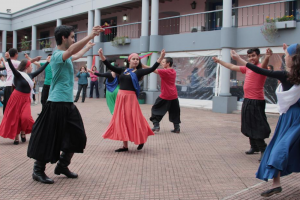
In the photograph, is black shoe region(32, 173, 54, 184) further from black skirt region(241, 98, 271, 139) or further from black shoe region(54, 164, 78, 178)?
black skirt region(241, 98, 271, 139)

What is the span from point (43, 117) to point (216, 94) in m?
10.8

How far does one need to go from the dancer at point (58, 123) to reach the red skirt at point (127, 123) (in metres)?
1.67

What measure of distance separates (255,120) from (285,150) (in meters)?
2.12

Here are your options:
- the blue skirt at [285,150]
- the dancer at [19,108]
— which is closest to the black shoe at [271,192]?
the blue skirt at [285,150]

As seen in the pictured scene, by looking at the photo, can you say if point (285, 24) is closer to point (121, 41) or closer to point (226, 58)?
point (226, 58)

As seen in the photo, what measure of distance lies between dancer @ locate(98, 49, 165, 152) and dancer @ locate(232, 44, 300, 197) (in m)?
2.55

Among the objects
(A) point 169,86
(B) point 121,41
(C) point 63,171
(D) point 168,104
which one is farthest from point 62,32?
(B) point 121,41

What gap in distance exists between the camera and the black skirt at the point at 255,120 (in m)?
5.62

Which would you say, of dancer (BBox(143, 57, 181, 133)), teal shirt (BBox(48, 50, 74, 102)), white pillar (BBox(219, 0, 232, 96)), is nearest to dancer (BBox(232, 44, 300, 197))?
teal shirt (BBox(48, 50, 74, 102))

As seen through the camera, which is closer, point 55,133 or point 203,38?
point 55,133

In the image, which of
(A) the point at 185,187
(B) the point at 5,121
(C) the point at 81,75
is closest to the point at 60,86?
(A) the point at 185,187

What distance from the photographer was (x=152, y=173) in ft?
15.6

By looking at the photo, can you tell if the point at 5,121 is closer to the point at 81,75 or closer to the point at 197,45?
the point at 197,45

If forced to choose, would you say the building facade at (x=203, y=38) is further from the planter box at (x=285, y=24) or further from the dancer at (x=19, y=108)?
the dancer at (x=19, y=108)
